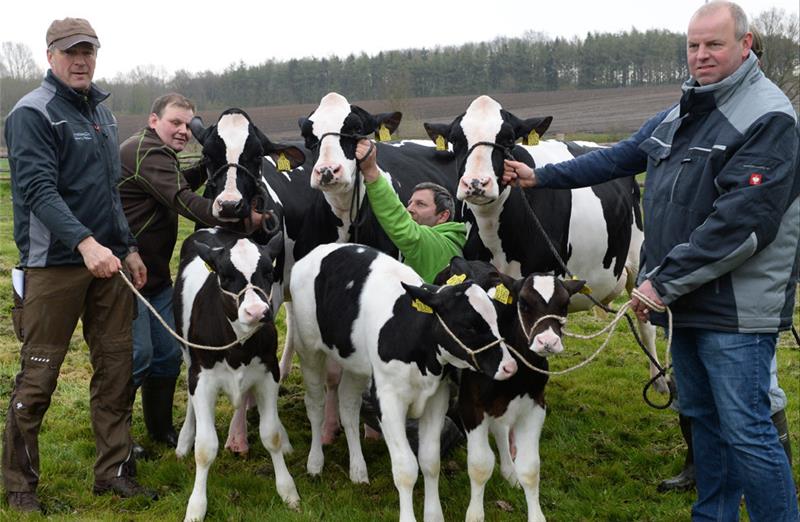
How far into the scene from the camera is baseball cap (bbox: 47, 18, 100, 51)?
486 cm

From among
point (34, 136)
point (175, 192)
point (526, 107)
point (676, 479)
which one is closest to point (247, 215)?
point (175, 192)

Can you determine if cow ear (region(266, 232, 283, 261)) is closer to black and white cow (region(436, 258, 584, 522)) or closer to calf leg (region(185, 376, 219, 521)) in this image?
calf leg (region(185, 376, 219, 521))

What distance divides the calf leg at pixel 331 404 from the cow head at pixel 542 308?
7.22 ft

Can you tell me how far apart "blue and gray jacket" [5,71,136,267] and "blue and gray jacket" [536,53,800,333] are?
308 centimetres

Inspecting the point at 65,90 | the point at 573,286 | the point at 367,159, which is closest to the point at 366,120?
the point at 367,159

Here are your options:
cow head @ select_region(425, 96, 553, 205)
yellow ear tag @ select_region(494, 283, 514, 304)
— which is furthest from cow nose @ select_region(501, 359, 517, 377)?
cow head @ select_region(425, 96, 553, 205)

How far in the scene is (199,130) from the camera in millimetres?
5844

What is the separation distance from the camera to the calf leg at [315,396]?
19.2ft

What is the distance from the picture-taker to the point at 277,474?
5.43 metres

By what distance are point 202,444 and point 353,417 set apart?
1.08 meters

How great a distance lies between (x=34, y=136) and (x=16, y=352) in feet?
15.5

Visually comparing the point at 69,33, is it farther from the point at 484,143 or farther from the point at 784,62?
the point at 784,62

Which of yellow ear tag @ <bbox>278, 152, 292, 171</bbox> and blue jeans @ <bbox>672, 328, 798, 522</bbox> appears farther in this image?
yellow ear tag @ <bbox>278, 152, 292, 171</bbox>

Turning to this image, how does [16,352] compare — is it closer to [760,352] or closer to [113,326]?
[113,326]
